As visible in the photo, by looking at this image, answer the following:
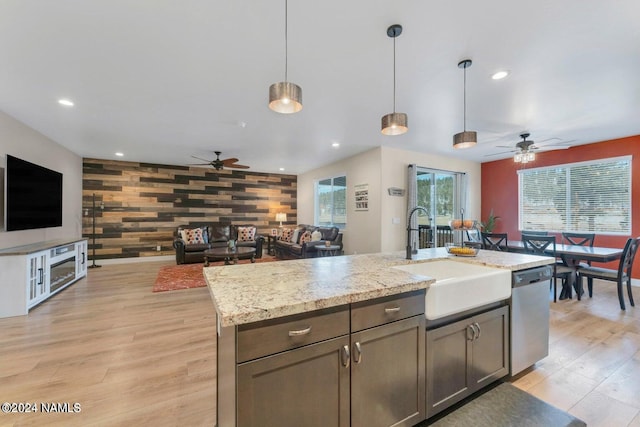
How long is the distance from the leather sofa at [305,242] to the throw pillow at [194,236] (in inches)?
79.5

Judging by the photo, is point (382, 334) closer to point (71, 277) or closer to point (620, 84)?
point (620, 84)

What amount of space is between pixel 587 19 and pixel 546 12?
0.37 meters

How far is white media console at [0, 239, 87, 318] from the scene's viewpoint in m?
3.14

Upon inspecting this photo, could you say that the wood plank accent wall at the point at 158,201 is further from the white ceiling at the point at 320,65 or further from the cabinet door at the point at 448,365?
the cabinet door at the point at 448,365

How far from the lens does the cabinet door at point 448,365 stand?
148cm

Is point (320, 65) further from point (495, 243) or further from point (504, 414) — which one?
point (495, 243)

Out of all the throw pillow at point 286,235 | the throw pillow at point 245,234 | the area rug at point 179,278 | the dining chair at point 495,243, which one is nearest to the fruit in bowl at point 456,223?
the dining chair at point 495,243

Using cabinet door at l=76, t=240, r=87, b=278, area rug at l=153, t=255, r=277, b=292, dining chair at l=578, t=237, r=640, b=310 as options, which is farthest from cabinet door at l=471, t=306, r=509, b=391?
cabinet door at l=76, t=240, r=87, b=278

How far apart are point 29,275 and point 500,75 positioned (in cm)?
598

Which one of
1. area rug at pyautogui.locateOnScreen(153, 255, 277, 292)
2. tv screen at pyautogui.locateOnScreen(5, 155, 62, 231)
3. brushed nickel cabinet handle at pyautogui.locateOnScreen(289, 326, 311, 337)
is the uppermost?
tv screen at pyautogui.locateOnScreen(5, 155, 62, 231)

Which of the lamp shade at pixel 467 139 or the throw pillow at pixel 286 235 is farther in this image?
the throw pillow at pixel 286 235

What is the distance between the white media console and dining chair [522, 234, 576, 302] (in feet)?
22.6

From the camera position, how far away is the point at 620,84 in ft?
9.25

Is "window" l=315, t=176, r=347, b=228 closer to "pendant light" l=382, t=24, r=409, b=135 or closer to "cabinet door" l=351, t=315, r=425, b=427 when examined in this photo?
"pendant light" l=382, t=24, r=409, b=135
